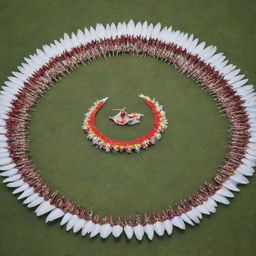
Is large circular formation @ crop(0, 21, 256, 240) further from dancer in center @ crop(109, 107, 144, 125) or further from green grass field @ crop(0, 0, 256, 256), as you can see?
dancer in center @ crop(109, 107, 144, 125)

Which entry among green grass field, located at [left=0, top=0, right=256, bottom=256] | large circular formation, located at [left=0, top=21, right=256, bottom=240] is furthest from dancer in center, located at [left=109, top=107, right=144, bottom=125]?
large circular formation, located at [left=0, top=21, right=256, bottom=240]

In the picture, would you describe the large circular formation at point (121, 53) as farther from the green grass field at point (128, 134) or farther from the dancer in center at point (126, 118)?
the dancer in center at point (126, 118)

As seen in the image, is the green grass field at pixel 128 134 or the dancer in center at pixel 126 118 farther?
the dancer in center at pixel 126 118

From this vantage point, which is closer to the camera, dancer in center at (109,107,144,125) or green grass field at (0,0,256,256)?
green grass field at (0,0,256,256)

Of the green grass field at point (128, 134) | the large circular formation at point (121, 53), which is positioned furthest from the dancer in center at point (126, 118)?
the large circular formation at point (121, 53)

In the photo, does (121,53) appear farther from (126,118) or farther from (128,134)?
(128,134)

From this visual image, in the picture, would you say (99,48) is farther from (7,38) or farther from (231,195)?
(231,195)
